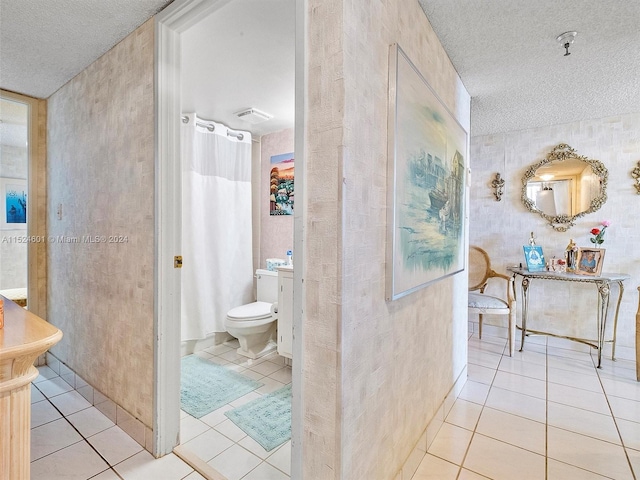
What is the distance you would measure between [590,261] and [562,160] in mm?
1026

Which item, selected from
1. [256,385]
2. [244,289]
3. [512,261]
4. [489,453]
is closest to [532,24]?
[489,453]

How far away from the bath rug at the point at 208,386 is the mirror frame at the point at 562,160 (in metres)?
3.16

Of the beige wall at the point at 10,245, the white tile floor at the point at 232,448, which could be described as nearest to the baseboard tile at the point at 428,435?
the white tile floor at the point at 232,448

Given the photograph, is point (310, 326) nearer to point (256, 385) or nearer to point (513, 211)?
point (256, 385)

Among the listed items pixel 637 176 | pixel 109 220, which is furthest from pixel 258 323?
pixel 637 176

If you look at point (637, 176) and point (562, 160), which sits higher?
point (562, 160)

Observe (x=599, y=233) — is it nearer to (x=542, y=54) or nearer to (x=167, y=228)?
(x=542, y=54)

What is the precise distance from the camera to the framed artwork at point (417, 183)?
4.03 ft

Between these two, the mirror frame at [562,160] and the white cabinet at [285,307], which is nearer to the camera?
the white cabinet at [285,307]

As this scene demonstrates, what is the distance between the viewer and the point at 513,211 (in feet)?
11.5

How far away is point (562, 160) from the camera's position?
3.23 m

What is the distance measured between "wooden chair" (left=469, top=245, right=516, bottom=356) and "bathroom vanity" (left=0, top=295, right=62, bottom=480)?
3093 mm

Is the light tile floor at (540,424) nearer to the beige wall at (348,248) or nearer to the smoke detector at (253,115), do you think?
the beige wall at (348,248)

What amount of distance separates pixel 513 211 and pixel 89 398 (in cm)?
406
